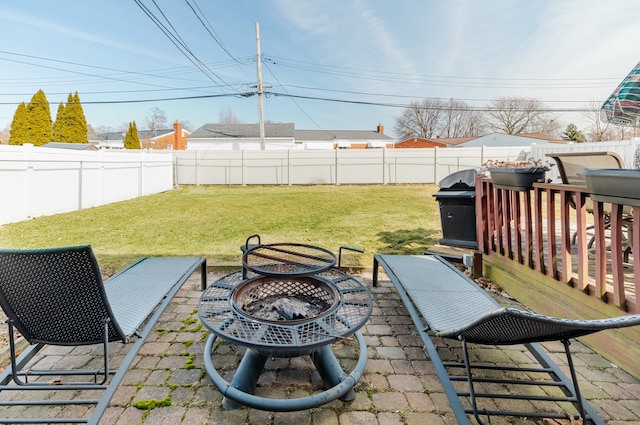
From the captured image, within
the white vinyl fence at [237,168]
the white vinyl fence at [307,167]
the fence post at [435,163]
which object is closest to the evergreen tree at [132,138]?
the white vinyl fence at [237,168]

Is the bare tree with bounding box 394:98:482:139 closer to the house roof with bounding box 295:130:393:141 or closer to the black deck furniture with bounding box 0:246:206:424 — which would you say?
the house roof with bounding box 295:130:393:141

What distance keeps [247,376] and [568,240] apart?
7.74 feet

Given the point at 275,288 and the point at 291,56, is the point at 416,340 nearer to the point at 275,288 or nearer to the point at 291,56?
the point at 275,288

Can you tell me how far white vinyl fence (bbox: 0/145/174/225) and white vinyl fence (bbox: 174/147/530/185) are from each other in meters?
Answer: 3.98

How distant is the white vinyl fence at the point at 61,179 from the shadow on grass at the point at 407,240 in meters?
7.95

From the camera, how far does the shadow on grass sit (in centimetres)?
453

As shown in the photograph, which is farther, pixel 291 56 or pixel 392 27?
pixel 291 56

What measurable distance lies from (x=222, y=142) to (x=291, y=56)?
11.3 m

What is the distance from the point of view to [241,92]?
18812mm

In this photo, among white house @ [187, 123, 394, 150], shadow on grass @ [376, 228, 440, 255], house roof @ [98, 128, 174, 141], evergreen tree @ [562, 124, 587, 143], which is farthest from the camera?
house roof @ [98, 128, 174, 141]

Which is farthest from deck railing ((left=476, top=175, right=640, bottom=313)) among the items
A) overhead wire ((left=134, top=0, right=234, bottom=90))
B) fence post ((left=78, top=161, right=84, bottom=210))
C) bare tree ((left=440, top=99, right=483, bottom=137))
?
bare tree ((left=440, top=99, right=483, bottom=137))

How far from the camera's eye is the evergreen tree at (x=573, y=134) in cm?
2740

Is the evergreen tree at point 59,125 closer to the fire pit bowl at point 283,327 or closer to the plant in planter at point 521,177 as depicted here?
the fire pit bowl at point 283,327

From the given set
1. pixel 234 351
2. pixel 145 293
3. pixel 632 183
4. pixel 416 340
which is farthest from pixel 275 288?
pixel 632 183
